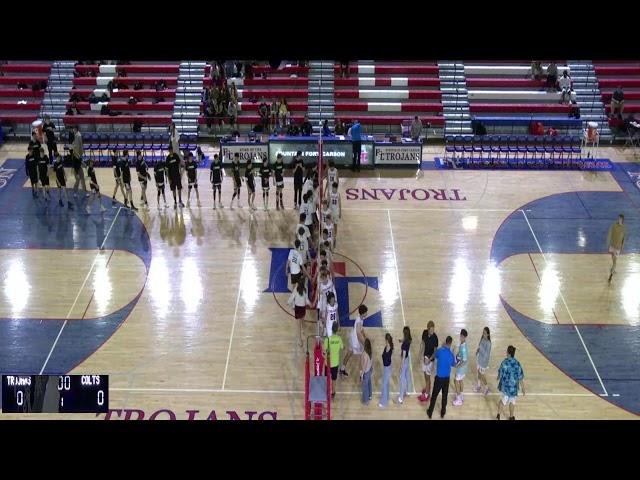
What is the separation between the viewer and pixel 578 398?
17172mm

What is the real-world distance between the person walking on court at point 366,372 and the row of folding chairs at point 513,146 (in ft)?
47.0

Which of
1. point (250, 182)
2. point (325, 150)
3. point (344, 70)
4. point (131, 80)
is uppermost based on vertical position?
point (344, 70)

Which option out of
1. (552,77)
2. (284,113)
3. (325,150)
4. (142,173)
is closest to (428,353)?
(142,173)

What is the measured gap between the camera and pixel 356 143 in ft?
93.4

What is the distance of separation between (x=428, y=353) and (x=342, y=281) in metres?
4.98

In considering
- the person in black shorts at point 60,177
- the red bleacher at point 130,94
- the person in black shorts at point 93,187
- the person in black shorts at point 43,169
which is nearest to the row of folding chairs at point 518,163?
the red bleacher at point 130,94

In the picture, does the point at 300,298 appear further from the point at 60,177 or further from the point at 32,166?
the point at 32,166

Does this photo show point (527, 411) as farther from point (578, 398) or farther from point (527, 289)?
point (527, 289)

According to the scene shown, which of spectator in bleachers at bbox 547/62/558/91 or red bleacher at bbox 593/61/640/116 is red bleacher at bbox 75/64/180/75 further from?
red bleacher at bbox 593/61/640/116

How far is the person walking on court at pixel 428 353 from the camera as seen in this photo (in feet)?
54.3

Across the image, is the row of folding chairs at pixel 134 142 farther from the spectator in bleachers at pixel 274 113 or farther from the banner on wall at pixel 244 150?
the spectator in bleachers at pixel 274 113

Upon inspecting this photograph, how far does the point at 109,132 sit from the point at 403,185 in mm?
11953

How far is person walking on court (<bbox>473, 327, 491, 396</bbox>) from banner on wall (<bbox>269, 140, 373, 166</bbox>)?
1275cm
